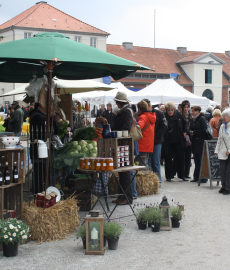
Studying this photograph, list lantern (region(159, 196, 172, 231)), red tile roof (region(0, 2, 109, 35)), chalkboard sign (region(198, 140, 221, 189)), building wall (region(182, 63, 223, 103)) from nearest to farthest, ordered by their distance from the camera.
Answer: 1. lantern (region(159, 196, 172, 231))
2. chalkboard sign (region(198, 140, 221, 189))
3. red tile roof (region(0, 2, 109, 35))
4. building wall (region(182, 63, 223, 103))

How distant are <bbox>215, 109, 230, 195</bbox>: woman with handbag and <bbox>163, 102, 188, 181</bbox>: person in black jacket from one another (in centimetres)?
144

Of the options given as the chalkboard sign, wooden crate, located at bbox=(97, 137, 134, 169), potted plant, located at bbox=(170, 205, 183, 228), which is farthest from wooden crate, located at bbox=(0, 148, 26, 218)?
the chalkboard sign

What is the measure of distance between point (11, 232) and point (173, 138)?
226 inches

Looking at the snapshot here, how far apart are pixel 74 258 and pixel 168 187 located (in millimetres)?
4721

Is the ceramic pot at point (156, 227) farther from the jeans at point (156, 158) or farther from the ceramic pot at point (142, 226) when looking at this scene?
the jeans at point (156, 158)

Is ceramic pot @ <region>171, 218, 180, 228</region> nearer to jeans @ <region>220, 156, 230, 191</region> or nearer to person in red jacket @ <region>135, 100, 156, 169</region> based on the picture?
person in red jacket @ <region>135, 100, 156, 169</region>

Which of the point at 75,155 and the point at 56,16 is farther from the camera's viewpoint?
the point at 56,16

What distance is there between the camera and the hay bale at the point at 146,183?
773cm

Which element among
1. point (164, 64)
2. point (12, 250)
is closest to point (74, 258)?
point (12, 250)

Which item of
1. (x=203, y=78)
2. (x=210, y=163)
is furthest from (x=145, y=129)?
(x=203, y=78)

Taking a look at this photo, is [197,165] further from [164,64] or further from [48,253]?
[164,64]

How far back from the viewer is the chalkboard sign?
8.66 meters

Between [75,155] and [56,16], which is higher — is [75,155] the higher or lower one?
the lower one

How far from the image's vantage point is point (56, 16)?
48562 millimetres
